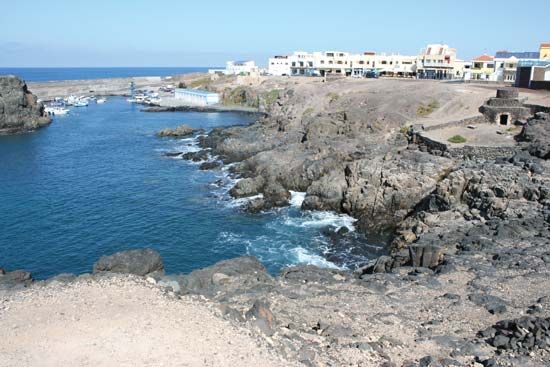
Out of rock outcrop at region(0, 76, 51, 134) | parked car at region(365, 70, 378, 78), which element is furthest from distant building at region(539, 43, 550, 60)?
rock outcrop at region(0, 76, 51, 134)

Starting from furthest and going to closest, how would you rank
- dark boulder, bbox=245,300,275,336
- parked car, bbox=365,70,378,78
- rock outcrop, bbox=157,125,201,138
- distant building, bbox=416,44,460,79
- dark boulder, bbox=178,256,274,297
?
1. parked car, bbox=365,70,378,78
2. distant building, bbox=416,44,460,79
3. rock outcrop, bbox=157,125,201,138
4. dark boulder, bbox=178,256,274,297
5. dark boulder, bbox=245,300,275,336

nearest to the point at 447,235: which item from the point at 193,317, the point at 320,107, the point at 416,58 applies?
the point at 193,317

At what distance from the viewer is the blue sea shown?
3559 cm

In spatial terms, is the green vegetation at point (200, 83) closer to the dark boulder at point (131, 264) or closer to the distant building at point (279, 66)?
the distant building at point (279, 66)

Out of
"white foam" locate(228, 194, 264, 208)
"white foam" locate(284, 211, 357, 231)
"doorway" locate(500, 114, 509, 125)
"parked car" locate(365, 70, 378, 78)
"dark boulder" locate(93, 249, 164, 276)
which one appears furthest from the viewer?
"parked car" locate(365, 70, 378, 78)

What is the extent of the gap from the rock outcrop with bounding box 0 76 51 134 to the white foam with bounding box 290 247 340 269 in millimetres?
73000

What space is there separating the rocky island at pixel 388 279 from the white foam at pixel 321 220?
979mm

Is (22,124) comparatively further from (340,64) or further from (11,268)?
(340,64)

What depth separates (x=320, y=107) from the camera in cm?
7662

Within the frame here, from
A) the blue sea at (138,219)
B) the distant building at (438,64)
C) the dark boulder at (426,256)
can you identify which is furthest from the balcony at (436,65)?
the dark boulder at (426,256)

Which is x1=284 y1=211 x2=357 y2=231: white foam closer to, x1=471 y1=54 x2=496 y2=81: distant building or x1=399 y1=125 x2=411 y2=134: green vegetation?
x1=399 y1=125 x2=411 y2=134: green vegetation

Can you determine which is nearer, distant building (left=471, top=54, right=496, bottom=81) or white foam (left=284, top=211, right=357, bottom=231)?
white foam (left=284, top=211, right=357, bottom=231)

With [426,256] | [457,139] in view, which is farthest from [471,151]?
[426,256]

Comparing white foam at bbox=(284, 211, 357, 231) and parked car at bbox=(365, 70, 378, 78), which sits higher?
parked car at bbox=(365, 70, 378, 78)
